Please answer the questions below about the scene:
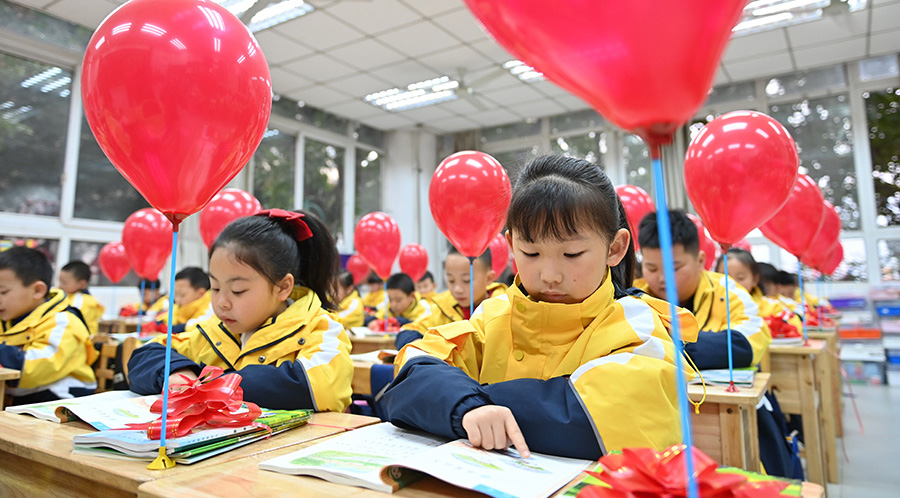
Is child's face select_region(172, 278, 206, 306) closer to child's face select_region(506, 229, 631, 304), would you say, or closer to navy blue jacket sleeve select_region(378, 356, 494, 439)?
navy blue jacket sleeve select_region(378, 356, 494, 439)

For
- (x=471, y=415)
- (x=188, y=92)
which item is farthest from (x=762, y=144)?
(x=188, y=92)

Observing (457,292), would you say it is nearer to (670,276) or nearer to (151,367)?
(151,367)

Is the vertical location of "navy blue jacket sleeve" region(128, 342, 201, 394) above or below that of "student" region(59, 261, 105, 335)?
below

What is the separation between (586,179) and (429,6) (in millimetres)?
4223

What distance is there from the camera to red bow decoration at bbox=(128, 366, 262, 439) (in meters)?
0.83

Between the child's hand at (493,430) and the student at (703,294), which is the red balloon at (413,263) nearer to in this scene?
the student at (703,294)

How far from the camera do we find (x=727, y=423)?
1370 mm

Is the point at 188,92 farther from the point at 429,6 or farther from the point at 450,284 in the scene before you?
the point at 429,6

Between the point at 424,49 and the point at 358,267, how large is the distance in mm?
2422

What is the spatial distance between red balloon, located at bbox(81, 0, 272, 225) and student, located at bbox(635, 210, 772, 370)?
63.1 inches

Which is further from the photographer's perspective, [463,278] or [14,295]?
[463,278]

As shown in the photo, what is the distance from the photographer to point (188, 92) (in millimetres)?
847

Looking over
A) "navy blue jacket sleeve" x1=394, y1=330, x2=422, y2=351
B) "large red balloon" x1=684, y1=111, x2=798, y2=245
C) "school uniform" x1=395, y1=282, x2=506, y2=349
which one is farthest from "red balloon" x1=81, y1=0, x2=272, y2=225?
"school uniform" x1=395, y1=282, x2=506, y2=349

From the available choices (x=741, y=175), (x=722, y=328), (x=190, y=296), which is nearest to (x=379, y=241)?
(x=190, y=296)
